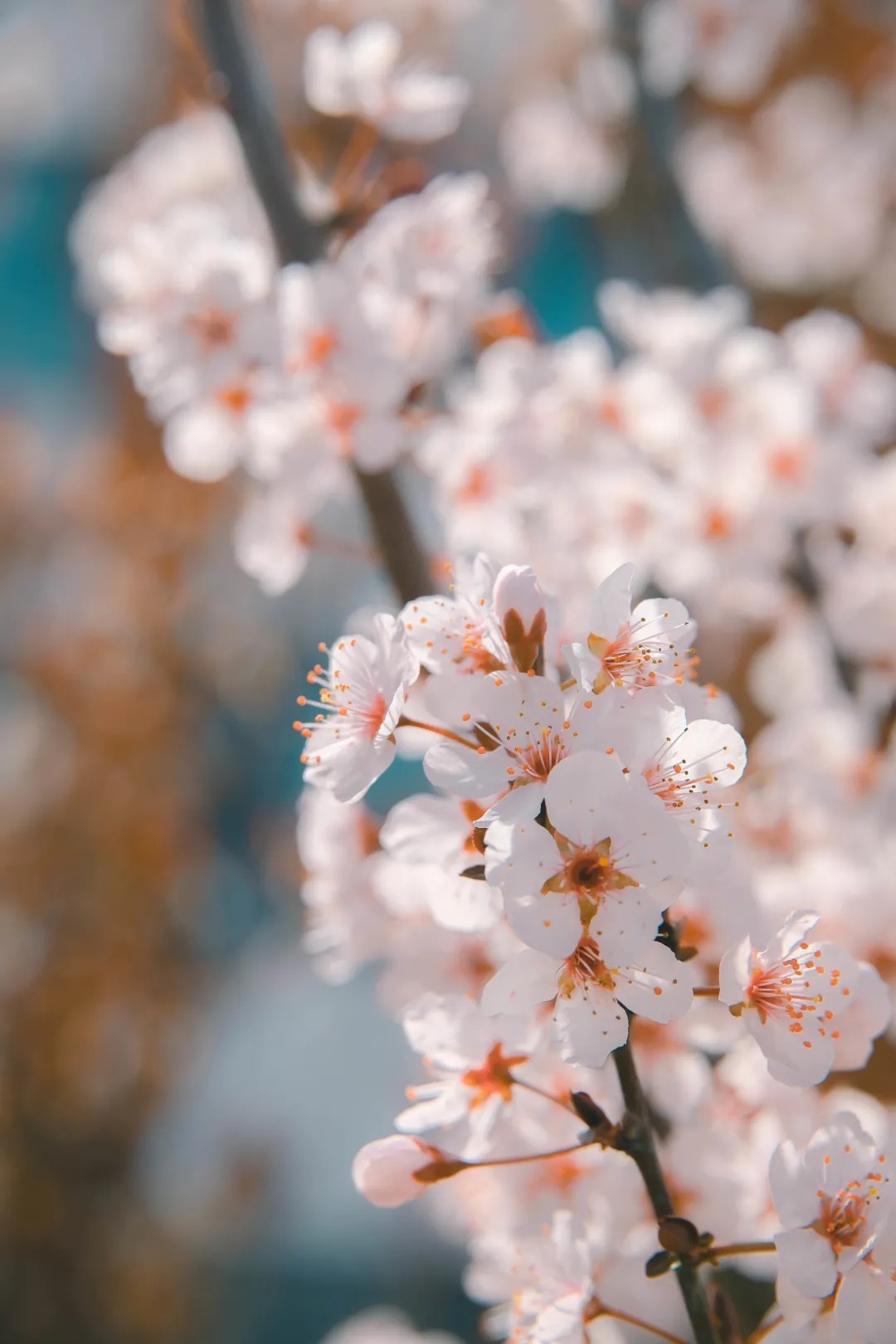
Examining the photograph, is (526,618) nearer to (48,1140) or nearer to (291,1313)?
(48,1140)

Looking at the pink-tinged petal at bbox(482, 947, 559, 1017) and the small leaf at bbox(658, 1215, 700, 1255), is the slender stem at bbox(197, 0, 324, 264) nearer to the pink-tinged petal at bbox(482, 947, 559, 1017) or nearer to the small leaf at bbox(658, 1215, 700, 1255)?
the pink-tinged petal at bbox(482, 947, 559, 1017)

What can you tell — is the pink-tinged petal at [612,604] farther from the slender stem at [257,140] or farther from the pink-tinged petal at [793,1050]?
the slender stem at [257,140]

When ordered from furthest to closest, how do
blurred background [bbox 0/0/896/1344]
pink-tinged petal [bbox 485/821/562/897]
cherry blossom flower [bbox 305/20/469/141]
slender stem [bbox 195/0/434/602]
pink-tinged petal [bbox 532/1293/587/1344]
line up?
blurred background [bbox 0/0/896/1344] → cherry blossom flower [bbox 305/20/469/141] → slender stem [bbox 195/0/434/602] → pink-tinged petal [bbox 532/1293/587/1344] → pink-tinged petal [bbox 485/821/562/897]

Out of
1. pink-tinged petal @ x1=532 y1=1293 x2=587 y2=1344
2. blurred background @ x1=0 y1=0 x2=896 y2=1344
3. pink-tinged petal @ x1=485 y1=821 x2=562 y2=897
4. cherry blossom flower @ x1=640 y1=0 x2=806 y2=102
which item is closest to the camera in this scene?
pink-tinged petal @ x1=485 y1=821 x2=562 y2=897

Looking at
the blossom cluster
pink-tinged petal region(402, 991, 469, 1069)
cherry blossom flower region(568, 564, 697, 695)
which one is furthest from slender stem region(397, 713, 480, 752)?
pink-tinged petal region(402, 991, 469, 1069)

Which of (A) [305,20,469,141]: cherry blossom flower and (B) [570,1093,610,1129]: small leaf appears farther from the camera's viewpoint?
(A) [305,20,469,141]: cherry blossom flower

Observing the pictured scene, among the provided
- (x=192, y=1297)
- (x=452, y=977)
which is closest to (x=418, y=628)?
(x=452, y=977)

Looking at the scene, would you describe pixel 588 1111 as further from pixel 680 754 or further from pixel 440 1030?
pixel 680 754

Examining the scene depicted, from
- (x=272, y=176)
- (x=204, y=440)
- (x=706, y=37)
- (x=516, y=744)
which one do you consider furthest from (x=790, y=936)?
(x=706, y=37)
